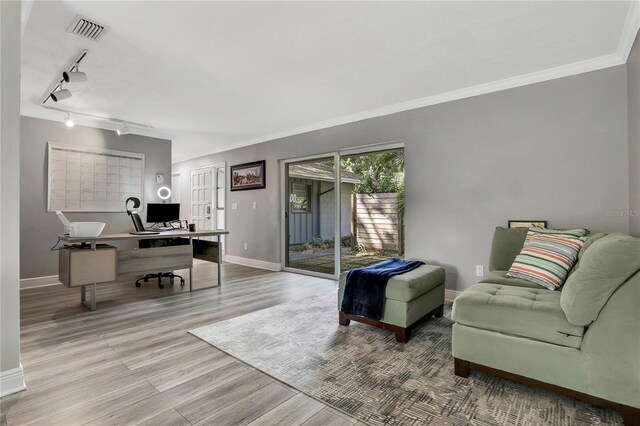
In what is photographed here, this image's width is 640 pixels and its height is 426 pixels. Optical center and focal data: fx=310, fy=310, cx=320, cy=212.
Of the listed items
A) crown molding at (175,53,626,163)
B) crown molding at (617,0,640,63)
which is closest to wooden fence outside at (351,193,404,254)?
crown molding at (175,53,626,163)

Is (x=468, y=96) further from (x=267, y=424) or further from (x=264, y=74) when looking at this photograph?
(x=267, y=424)

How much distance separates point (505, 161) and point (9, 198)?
401 centimetres

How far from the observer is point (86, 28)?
7.65 feet

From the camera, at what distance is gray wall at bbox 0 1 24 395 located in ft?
5.77

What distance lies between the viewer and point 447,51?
267 centimetres

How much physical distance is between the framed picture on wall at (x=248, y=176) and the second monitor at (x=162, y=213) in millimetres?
1432

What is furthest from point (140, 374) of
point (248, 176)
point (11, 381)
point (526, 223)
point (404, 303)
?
point (248, 176)

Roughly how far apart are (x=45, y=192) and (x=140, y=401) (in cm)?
425

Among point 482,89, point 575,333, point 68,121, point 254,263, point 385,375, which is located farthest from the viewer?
point 254,263

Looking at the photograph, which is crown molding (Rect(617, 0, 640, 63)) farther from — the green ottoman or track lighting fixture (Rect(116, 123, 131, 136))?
track lighting fixture (Rect(116, 123, 131, 136))

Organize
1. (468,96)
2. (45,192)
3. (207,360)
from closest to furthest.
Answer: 1. (207,360)
2. (468,96)
3. (45,192)

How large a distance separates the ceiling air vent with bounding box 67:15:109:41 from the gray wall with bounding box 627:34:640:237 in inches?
157

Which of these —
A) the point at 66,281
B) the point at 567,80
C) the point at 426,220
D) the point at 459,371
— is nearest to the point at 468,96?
the point at 567,80

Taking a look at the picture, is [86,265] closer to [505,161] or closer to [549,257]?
[549,257]
